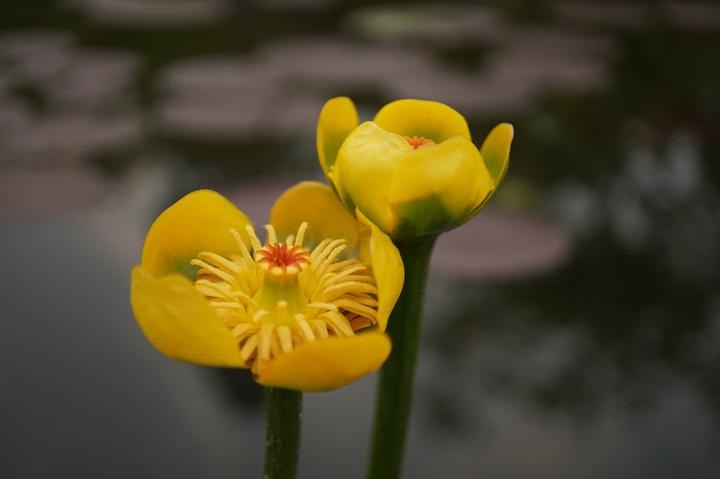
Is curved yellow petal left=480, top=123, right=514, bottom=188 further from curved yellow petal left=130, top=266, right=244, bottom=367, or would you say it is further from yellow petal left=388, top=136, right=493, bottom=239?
curved yellow petal left=130, top=266, right=244, bottom=367

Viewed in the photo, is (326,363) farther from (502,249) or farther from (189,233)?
(502,249)

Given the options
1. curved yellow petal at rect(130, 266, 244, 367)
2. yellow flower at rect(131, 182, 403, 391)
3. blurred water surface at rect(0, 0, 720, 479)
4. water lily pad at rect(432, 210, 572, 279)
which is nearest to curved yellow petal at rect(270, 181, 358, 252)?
yellow flower at rect(131, 182, 403, 391)

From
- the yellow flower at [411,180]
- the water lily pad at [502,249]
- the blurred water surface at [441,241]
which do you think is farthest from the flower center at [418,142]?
the water lily pad at [502,249]

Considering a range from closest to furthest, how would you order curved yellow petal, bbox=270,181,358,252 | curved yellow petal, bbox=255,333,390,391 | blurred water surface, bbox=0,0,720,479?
curved yellow petal, bbox=255,333,390,391 < curved yellow petal, bbox=270,181,358,252 < blurred water surface, bbox=0,0,720,479

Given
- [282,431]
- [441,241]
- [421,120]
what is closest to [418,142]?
[421,120]

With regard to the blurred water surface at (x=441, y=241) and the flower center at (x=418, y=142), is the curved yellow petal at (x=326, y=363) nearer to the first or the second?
the flower center at (x=418, y=142)
